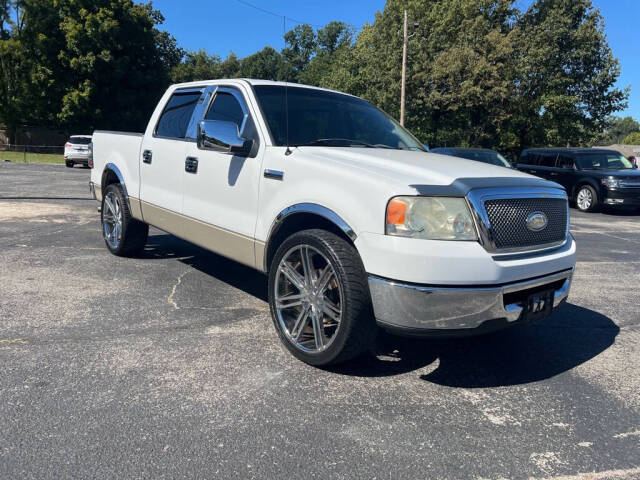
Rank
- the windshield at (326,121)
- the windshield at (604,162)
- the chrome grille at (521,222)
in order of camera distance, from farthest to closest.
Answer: the windshield at (604,162)
the windshield at (326,121)
the chrome grille at (521,222)

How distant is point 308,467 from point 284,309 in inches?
54.8

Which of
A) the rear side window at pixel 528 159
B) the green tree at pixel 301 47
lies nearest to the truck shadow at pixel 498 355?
the rear side window at pixel 528 159

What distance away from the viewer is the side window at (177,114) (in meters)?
5.02

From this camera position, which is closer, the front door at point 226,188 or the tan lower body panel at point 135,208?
the front door at point 226,188

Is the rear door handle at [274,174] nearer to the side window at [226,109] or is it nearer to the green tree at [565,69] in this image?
the side window at [226,109]

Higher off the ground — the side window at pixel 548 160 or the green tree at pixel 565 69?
the green tree at pixel 565 69

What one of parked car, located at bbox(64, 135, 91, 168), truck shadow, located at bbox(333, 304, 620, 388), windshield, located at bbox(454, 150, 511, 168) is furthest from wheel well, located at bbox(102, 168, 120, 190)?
parked car, located at bbox(64, 135, 91, 168)

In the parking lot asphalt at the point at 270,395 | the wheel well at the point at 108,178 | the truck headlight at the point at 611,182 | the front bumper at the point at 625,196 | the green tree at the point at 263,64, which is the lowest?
the parking lot asphalt at the point at 270,395

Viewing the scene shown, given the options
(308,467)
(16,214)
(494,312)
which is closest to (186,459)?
(308,467)

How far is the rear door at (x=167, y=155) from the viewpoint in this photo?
488 cm

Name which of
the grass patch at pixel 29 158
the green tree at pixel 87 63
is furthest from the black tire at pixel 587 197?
the green tree at pixel 87 63

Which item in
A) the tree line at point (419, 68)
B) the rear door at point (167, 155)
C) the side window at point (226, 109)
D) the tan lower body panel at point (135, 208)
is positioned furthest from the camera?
the tree line at point (419, 68)

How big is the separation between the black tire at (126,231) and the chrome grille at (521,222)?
4226 millimetres

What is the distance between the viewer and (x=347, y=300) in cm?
306
